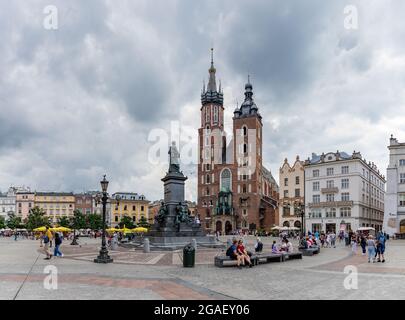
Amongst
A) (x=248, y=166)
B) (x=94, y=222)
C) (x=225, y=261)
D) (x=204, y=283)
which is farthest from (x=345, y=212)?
(x=204, y=283)

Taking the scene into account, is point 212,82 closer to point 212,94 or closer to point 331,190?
point 212,94

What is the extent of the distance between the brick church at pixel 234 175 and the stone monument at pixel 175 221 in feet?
195

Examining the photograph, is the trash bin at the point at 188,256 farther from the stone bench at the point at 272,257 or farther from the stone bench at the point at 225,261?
the stone bench at the point at 272,257

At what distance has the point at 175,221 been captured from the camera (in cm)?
3725

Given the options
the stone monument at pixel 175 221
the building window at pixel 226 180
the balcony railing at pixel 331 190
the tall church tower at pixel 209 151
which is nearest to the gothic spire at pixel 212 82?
the tall church tower at pixel 209 151

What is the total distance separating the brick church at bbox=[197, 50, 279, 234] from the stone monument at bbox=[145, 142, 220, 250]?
195 feet

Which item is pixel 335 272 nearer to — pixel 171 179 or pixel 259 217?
pixel 171 179

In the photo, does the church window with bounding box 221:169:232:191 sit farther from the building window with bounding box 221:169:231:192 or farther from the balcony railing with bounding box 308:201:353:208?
the balcony railing with bounding box 308:201:353:208

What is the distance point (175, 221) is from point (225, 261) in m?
17.7

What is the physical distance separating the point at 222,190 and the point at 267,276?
280ft

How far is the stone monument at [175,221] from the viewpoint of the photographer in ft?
113

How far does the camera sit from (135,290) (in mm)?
12406

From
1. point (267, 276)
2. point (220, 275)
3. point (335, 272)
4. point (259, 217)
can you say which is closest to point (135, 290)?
point (220, 275)
